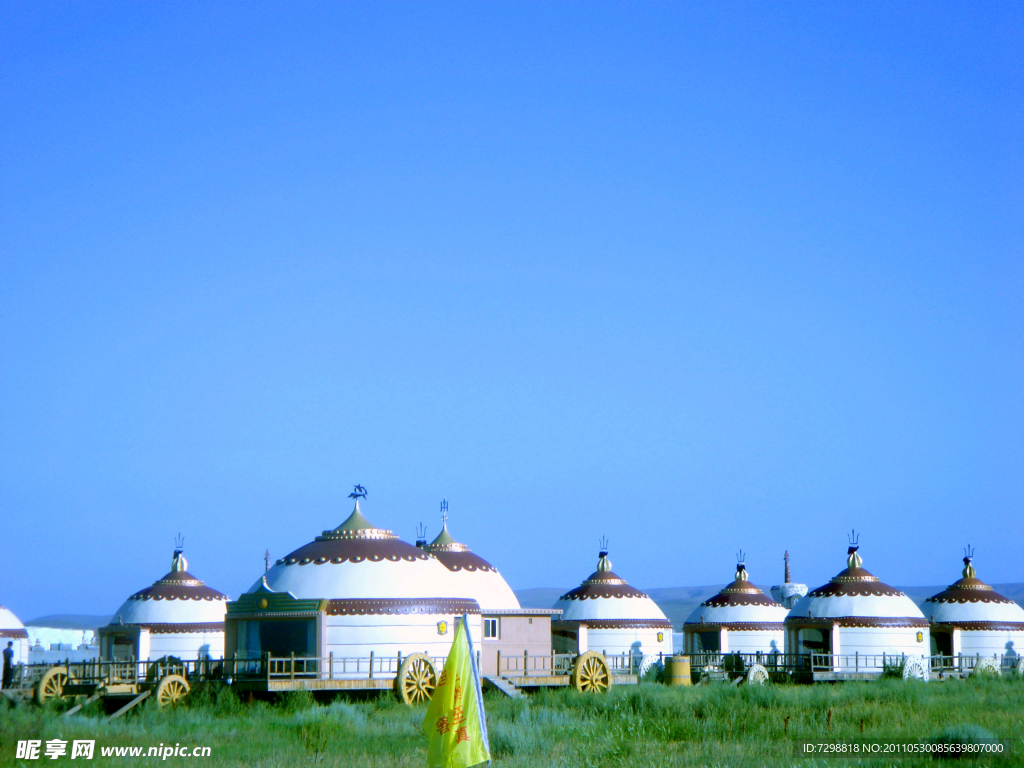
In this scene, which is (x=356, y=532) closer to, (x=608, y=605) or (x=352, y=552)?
(x=352, y=552)

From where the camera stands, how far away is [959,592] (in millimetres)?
53656

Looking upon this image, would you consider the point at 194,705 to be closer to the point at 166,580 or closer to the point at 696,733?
the point at 696,733

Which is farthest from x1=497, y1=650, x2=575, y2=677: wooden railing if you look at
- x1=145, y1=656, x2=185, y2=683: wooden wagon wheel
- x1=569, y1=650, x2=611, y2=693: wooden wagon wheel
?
x1=145, y1=656, x2=185, y2=683: wooden wagon wheel

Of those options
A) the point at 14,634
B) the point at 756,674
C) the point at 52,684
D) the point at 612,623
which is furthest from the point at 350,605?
the point at 14,634

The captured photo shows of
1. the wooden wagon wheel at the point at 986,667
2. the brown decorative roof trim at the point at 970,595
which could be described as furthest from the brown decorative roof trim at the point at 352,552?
the brown decorative roof trim at the point at 970,595

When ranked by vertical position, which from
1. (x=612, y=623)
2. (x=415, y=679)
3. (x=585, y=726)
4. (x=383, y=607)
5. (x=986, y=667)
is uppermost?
(x=383, y=607)

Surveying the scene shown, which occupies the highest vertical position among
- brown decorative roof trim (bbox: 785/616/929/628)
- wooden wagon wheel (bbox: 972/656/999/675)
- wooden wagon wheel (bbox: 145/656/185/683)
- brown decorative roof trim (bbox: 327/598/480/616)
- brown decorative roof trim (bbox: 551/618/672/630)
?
brown decorative roof trim (bbox: 327/598/480/616)

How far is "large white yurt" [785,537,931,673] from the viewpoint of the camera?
4594 cm

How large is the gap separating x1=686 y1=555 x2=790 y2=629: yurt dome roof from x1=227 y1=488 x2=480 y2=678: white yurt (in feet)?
66.8

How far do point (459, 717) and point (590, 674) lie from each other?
20825 millimetres

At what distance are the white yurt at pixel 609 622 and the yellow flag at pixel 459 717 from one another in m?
34.3

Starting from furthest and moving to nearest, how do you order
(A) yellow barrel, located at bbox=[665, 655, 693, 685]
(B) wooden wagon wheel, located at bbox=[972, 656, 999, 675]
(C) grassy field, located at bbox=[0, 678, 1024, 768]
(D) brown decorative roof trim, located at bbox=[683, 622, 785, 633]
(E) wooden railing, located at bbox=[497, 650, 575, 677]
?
(D) brown decorative roof trim, located at bbox=[683, 622, 785, 633]
(B) wooden wagon wheel, located at bbox=[972, 656, 999, 675]
(A) yellow barrel, located at bbox=[665, 655, 693, 685]
(E) wooden railing, located at bbox=[497, 650, 575, 677]
(C) grassy field, located at bbox=[0, 678, 1024, 768]

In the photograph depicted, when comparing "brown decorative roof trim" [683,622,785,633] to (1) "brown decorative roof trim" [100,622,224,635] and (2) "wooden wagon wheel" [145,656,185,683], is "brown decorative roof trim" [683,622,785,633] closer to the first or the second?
(1) "brown decorative roof trim" [100,622,224,635]

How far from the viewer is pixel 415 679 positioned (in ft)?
103
